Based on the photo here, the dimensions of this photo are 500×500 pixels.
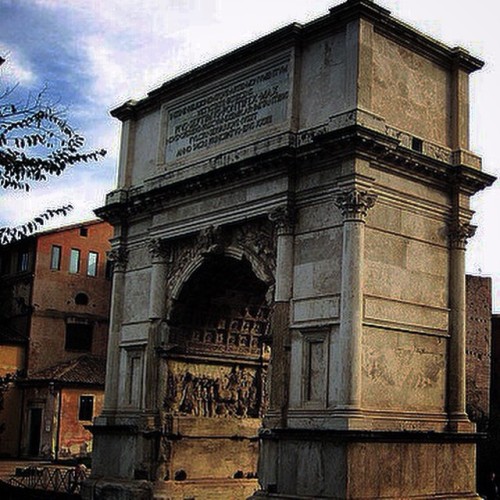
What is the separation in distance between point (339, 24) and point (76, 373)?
23.2m

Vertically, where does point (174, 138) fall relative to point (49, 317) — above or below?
above

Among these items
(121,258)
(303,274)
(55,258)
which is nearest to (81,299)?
(55,258)

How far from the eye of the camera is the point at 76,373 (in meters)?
36.8

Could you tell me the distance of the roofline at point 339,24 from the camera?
17109mm

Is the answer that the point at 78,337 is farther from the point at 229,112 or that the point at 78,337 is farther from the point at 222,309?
the point at 229,112

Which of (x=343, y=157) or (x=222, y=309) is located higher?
(x=343, y=157)

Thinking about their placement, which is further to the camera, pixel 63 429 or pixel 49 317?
pixel 49 317

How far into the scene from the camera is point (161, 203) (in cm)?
2083

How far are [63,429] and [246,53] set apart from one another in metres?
21.0

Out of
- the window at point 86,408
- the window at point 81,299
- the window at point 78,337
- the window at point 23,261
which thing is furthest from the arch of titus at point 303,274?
the window at point 23,261

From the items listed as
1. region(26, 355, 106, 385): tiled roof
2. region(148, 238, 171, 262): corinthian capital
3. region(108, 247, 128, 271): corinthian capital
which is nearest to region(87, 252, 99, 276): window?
region(26, 355, 106, 385): tiled roof

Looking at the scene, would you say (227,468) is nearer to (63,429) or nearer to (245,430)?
(245,430)

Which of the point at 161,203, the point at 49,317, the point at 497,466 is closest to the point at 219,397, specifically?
the point at 161,203

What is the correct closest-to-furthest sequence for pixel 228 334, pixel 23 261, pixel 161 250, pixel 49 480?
pixel 161 250
pixel 228 334
pixel 49 480
pixel 23 261
